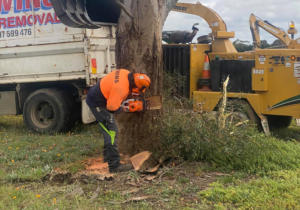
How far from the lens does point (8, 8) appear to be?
28.0 feet

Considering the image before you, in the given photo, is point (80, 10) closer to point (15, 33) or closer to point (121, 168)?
point (121, 168)

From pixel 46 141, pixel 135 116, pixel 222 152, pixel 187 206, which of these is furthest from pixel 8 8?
pixel 187 206

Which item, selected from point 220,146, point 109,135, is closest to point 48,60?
point 109,135

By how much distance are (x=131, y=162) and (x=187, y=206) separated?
1.64 meters

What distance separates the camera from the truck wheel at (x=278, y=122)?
8.23m

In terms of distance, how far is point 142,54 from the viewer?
549 cm

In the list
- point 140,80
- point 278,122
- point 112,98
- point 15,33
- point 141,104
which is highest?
point 15,33

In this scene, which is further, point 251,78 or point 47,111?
point 47,111

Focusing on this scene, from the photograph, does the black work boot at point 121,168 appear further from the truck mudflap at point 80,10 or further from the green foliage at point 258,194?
the truck mudflap at point 80,10

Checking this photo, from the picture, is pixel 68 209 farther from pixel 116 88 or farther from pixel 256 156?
pixel 256 156

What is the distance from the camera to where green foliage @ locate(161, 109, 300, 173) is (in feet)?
16.3

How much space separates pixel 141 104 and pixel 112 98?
0.54 meters

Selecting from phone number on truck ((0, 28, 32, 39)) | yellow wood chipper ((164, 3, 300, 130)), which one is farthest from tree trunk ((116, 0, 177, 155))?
phone number on truck ((0, 28, 32, 39))

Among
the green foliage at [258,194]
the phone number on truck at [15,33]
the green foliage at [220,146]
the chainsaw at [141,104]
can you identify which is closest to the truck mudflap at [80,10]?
the chainsaw at [141,104]
